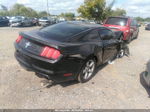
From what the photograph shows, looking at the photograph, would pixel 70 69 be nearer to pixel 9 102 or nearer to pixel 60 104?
pixel 60 104

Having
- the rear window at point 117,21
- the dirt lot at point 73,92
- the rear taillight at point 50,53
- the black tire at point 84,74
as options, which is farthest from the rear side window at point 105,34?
the rear window at point 117,21

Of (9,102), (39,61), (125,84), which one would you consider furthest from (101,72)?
(9,102)

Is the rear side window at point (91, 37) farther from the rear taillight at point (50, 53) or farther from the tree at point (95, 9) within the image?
the tree at point (95, 9)

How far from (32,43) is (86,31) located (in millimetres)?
1412

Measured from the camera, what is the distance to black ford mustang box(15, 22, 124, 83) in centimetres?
260

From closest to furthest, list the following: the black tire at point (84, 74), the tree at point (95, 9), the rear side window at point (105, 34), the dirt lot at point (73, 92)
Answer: the dirt lot at point (73, 92), the black tire at point (84, 74), the rear side window at point (105, 34), the tree at point (95, 9)

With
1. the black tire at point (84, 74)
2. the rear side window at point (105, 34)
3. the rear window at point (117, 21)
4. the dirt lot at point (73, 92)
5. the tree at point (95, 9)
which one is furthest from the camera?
the tree at point (95, 9)

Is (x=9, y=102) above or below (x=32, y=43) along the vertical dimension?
below

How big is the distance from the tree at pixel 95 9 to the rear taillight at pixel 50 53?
14.5 meters

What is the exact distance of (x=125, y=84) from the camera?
3594 mm

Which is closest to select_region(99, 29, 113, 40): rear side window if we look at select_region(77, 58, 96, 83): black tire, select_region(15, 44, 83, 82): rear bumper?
select_region(77, 58, 96, 83): black tire

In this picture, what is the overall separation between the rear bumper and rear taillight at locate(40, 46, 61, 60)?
118 millimetres

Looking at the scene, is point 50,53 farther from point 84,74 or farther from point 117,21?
point 117,21

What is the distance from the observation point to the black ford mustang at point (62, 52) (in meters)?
2.60
